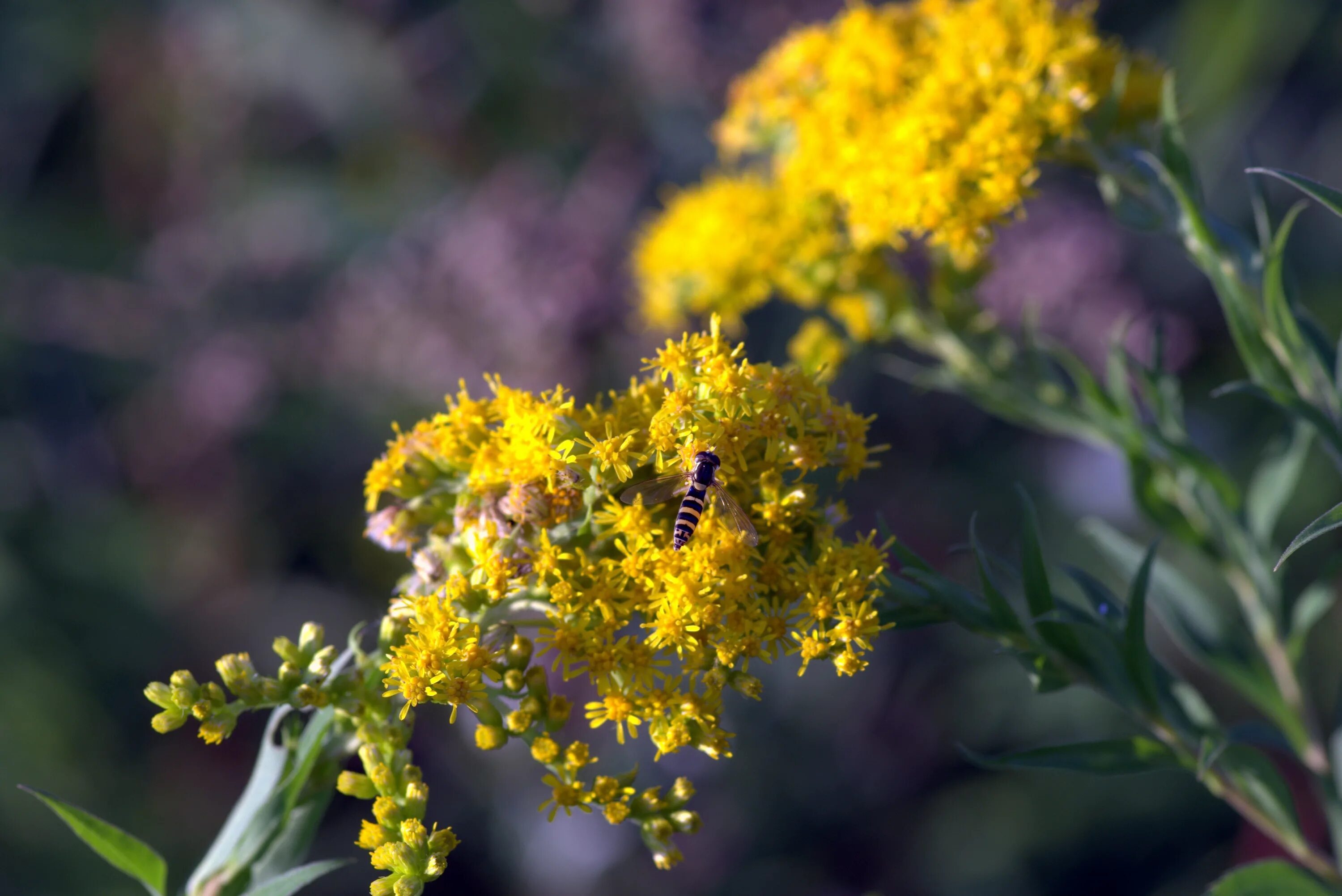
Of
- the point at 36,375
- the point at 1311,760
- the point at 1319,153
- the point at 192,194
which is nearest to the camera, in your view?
the point at 1311,760

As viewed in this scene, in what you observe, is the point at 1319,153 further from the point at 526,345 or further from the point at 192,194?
the point at 192,194

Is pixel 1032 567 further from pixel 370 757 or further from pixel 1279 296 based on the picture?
pixel 370 757

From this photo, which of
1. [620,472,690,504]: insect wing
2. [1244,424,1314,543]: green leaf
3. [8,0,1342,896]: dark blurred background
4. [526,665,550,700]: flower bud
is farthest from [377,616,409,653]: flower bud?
[8,0,1342,896]: dark blurred background

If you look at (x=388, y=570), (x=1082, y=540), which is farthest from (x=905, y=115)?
(x=388, y=570)

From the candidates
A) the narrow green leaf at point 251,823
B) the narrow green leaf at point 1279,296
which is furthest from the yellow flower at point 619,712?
the narrow green leaf at point 1279,296

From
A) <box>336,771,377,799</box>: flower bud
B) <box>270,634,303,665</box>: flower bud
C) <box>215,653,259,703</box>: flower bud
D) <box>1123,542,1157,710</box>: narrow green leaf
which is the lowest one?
<box>336,771,377,799</box>: flower bud

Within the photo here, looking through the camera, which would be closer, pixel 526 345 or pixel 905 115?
pixel 905 115

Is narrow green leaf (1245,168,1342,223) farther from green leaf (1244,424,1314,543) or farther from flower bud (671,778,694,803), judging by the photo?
flower bud (671,778,694,803)
